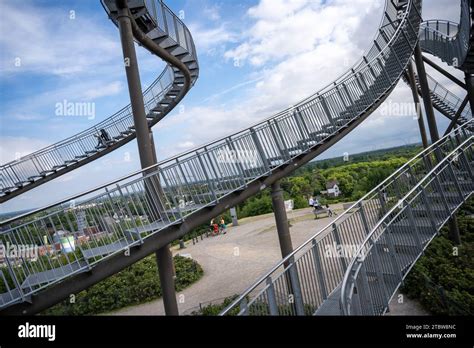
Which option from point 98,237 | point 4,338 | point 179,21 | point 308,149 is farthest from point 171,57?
point 4,338

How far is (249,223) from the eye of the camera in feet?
64.2

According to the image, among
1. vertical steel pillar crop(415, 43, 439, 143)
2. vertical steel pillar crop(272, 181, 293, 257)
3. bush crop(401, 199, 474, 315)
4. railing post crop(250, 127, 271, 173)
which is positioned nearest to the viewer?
bush crop(401, 199, 474, 315)

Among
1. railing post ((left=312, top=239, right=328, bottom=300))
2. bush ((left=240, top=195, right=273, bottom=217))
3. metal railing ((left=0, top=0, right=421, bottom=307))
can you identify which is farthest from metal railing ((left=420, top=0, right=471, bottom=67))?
bush ((left=240, top=195, right=273, bottom=217))

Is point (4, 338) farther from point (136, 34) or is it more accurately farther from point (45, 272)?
point (136, 34)

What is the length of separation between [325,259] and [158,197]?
2630 millimetres

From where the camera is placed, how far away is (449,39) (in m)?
9.76

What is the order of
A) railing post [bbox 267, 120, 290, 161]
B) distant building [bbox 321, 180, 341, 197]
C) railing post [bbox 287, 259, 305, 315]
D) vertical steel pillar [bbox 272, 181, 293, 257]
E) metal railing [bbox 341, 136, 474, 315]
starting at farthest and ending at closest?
1. distant building [bbox 321, 180, 341, 197]
2. vertical steel pillar [bbox 272, 181, 293, 257]
3. railing post [bbox 267, 120, 290, 161]
4. railing post [bbox 287, 259, 305, 315]
5. metal railing [bbox 341, 136, 474, 315]

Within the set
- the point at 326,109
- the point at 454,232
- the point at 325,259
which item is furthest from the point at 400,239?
the point at 454,232

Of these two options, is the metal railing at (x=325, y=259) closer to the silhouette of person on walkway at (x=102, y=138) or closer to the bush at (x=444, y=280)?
the bush at (x=444, y=280)

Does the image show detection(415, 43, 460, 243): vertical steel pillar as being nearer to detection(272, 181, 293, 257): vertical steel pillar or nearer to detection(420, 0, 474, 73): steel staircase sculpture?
detection(420, 0, 474, 73): steel staircase sculpture

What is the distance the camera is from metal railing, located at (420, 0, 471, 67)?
21.2ft

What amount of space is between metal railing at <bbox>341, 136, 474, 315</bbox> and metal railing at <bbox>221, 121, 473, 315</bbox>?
9.3 inches

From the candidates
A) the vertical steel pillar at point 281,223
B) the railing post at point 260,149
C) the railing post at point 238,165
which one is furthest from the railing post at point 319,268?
the vertical steel pillar at point 281,223

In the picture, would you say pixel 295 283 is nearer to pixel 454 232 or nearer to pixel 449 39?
pixel 454 232
